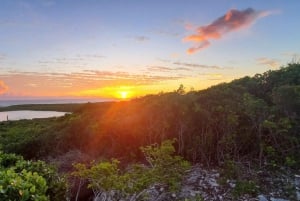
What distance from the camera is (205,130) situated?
8.97 m

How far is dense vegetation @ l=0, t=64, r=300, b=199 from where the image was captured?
326 inches

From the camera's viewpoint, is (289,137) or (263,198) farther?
(289,137)

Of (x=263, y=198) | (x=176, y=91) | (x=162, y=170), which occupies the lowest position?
(x=263, y=198)

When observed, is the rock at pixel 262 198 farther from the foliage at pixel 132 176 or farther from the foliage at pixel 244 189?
the foliage at pixel 132 176

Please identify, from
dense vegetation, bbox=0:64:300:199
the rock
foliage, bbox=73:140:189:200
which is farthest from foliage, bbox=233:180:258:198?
foliage, bbox=73:140:189:200

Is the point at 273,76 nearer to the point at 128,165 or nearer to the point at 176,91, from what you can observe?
the point at 176,91

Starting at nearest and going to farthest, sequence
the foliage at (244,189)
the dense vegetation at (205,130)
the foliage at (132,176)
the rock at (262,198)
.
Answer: the foliage at (132,176) → the rock at (262,198) → the foliage at (244,189) → the dense vegetation at (205,130)

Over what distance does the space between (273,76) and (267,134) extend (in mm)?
3366

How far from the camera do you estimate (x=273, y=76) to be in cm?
1106

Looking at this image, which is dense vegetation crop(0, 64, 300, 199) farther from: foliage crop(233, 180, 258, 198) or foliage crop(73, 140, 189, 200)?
foliage crop(73, 140, 189, 200)

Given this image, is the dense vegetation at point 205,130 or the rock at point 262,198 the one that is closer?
the rock at point 262,198

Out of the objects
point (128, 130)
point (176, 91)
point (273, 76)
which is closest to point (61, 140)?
point (128, 130)

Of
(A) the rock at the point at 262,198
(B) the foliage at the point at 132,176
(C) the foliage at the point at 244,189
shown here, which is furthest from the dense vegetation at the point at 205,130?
(B) the foliage at the point at 132,176

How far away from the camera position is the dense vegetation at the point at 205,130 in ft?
27.2
